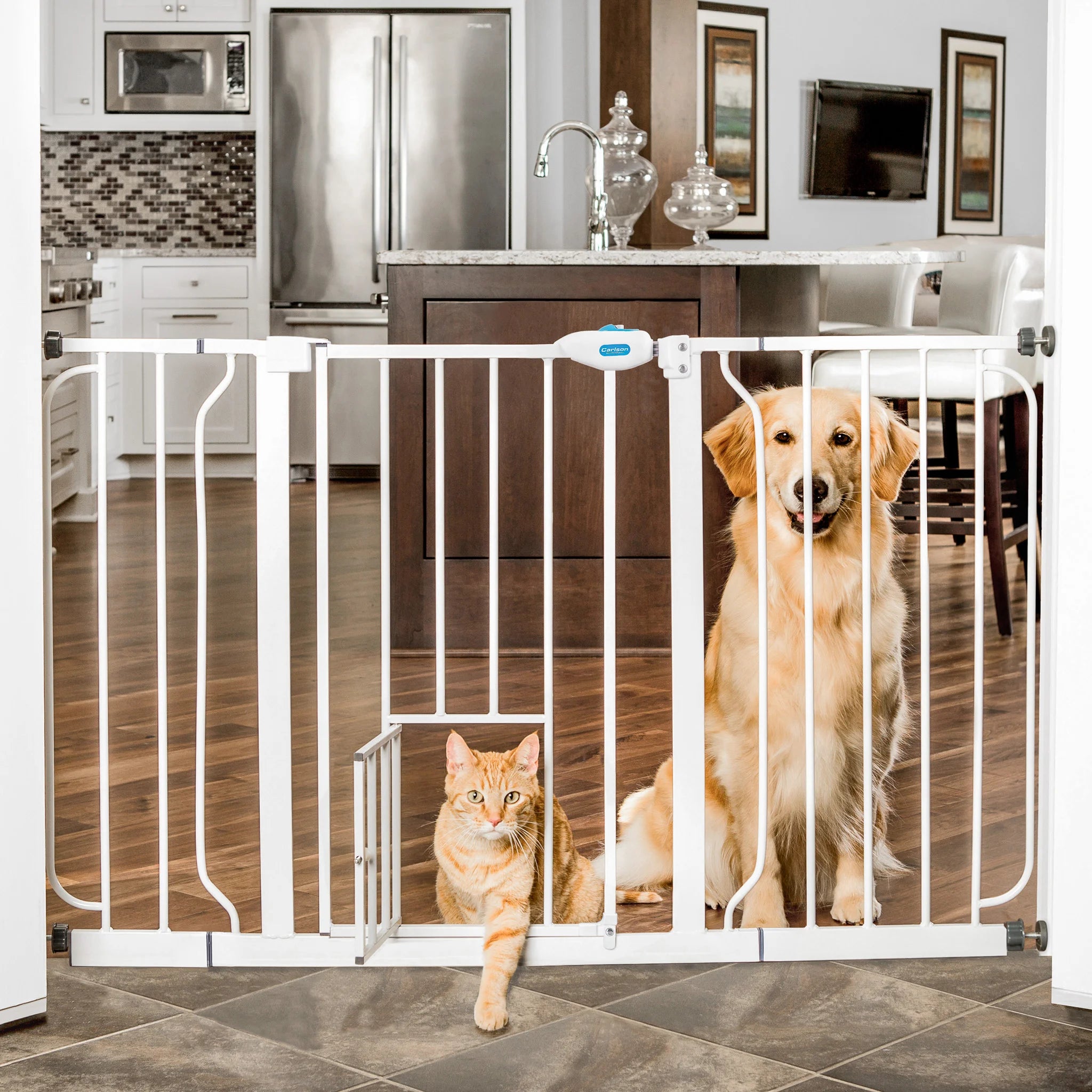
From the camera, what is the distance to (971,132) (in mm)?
8281

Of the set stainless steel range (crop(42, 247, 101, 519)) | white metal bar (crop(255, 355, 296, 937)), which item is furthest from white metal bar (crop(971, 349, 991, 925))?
stainless steel range (crop(42, 247, 101, 519))

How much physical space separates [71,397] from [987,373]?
3552 mm

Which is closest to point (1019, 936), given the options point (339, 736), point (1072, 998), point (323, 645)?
point (1072, 998)

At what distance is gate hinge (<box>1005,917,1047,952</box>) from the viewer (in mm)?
1871

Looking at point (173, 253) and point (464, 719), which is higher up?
point (173, 253)

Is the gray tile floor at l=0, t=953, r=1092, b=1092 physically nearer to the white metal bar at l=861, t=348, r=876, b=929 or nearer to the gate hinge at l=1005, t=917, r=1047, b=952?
the gate hinge at l=1005, t=917, r=1047, b=952

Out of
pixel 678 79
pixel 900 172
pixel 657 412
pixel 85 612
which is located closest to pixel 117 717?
pixel 85 612

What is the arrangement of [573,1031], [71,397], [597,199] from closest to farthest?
1. [573,1031]
2. [597,199]
3. [71,397]

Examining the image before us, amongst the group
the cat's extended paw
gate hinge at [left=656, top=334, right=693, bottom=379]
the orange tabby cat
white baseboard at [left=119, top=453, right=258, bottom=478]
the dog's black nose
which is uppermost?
gate hinge at [left=656, top=334, right=693, bottom=379]

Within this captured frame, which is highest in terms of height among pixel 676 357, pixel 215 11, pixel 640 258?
pixel 215 11

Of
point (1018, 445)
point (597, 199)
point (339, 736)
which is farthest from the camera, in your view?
point (1018, 445)

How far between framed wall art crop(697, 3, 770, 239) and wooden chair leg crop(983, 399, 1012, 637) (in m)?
3.50

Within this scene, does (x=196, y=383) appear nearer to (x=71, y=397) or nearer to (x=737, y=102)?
(x=71, y=397)

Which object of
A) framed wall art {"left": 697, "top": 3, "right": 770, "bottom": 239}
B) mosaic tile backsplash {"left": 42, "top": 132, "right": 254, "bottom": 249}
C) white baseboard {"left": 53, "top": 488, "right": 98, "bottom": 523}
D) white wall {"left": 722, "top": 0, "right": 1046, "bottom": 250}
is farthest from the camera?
white wall {"left": 722, "top": 0, "right": 1046, "bottom": 250}
